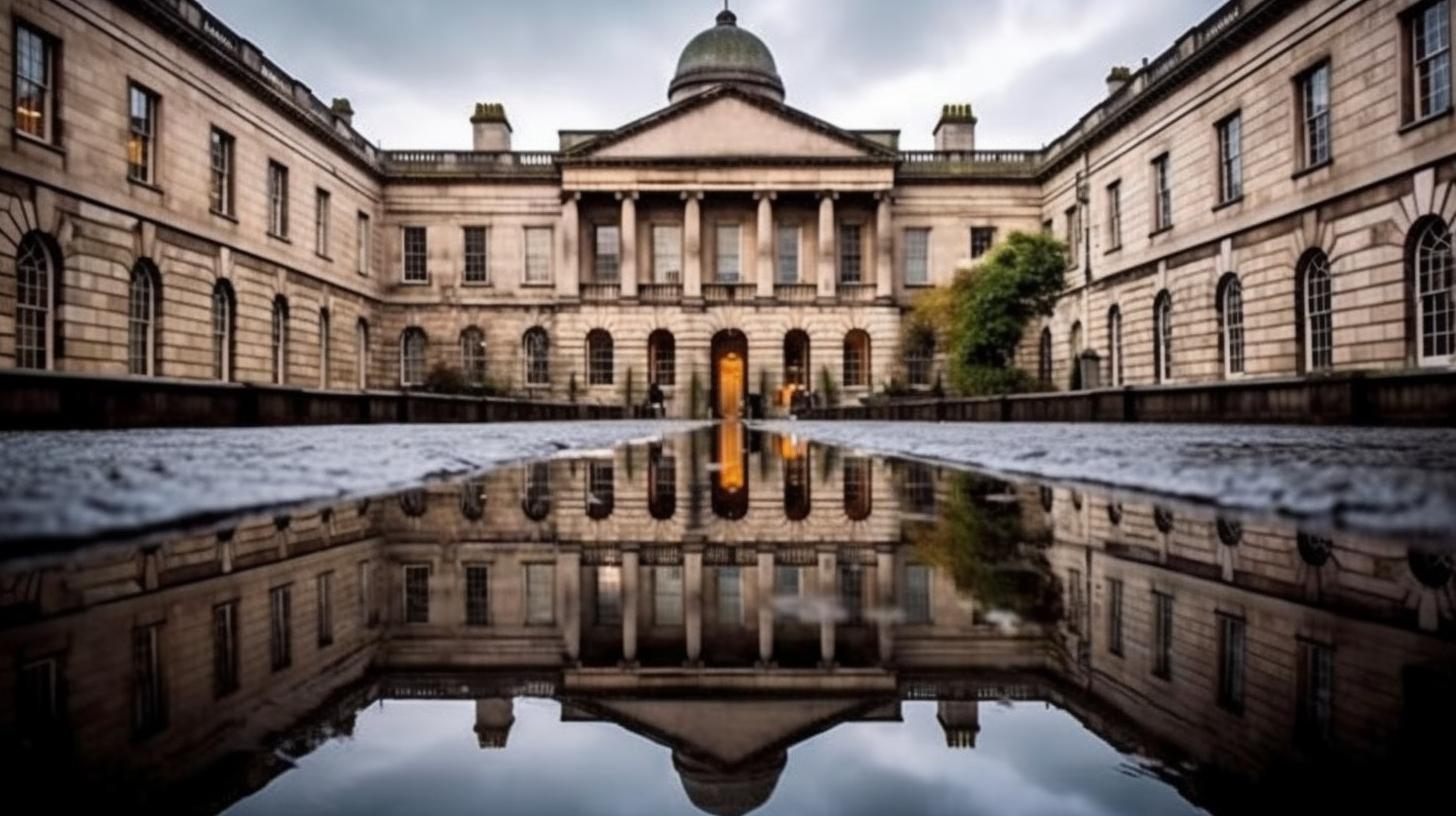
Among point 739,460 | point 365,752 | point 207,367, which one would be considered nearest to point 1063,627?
point 365,752

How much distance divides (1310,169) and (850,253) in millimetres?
22597

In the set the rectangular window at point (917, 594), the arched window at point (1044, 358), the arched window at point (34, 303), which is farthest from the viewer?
the arched window at point (1044, 358)

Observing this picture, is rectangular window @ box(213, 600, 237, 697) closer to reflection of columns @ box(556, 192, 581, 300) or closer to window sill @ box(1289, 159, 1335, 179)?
window sill @ box(1289, 159, 1335, 179)

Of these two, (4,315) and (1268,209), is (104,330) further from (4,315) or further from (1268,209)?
(1268,209)

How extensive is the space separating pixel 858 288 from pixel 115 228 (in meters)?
27.0

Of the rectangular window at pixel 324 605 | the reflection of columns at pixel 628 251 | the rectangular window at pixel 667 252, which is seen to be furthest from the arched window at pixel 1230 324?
the rectangular window at pixel 324 605

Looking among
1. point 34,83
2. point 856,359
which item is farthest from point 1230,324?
point 34,83

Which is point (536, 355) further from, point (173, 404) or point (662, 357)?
point (173, 404)

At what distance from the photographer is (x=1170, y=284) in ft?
87.4

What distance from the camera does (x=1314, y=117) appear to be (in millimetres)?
20344

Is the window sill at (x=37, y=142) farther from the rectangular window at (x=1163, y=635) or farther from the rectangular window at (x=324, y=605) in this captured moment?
the rectangular window at (x=1163, y=635)

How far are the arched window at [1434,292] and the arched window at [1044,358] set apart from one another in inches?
787

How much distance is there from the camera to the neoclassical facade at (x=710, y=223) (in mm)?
18172

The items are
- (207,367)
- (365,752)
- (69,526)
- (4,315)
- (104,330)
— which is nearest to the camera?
(365,752)
